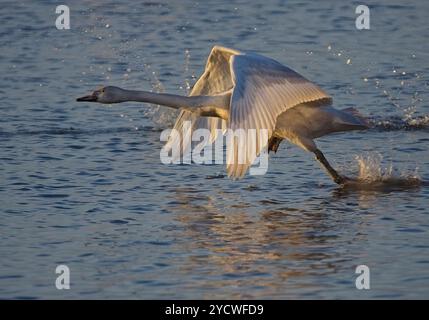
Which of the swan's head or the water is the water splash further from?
the swan's head

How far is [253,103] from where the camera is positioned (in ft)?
38.4

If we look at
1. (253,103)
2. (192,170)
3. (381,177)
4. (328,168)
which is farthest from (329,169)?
(253,103)

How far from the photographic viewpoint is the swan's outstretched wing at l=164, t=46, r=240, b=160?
13.7m

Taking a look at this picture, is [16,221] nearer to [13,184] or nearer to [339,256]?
[13,184]

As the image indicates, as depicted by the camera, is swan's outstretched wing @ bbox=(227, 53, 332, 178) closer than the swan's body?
Yes

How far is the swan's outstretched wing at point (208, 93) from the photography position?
1372cm

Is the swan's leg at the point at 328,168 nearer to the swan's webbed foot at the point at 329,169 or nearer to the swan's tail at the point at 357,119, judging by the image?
the swan's webbed foot at the point at 329,169

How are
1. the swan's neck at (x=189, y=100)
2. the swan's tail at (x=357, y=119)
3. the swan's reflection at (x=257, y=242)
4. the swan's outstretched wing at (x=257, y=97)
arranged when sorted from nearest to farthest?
the swan's reflection at (x=257, y=242) < the swan's outstretched wing at (x=257, y=97) < the swan's neck at (x=189, y=100) < the swan's tail at (x=357, y=119)

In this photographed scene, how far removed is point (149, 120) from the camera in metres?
16.0

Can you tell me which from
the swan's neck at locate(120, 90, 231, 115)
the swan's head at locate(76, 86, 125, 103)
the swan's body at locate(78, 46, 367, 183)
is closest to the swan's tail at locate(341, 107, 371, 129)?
the swan's body at locate(78, 46, 367, 183)

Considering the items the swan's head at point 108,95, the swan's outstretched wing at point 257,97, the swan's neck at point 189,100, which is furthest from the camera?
the swan's head at point 108,95

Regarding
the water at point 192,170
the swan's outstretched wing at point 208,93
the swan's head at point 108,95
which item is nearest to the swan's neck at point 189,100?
the swan's head at point 108,95

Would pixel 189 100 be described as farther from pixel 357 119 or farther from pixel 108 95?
pixel 357 119
